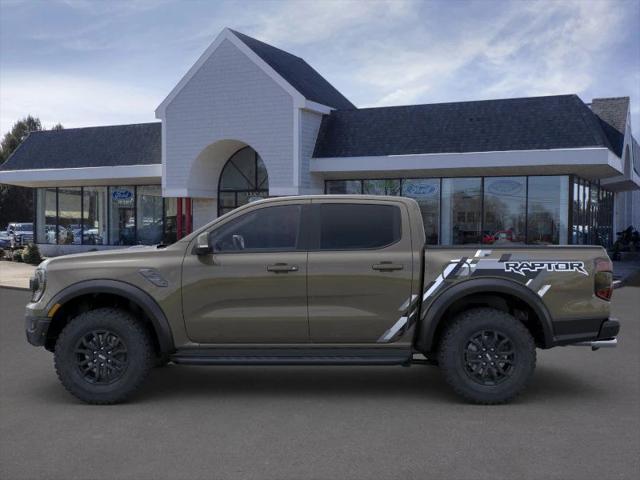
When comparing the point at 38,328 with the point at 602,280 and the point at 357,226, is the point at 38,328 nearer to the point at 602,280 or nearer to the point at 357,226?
the point at 357,226

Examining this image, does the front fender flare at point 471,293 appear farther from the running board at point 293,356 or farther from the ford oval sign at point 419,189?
the ford oval sign at point 419,189

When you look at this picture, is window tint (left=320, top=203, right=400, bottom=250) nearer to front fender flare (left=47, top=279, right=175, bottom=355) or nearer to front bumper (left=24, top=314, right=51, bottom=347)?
front fender flare (left=47, top=279, right=175, bottom=355)

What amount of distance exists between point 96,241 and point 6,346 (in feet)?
66.0

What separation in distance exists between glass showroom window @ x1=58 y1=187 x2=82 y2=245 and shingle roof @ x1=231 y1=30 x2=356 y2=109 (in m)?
10.6

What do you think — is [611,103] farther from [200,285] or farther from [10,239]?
[10,239]

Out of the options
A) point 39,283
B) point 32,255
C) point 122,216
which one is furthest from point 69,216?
point 39,283

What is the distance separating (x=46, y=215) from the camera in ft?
100

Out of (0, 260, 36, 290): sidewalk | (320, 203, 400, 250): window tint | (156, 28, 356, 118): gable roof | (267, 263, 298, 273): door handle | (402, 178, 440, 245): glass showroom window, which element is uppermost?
(156, 28, 356, 118): gable roof

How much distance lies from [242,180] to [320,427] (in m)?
20.2

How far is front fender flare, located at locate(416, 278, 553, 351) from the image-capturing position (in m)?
6.35

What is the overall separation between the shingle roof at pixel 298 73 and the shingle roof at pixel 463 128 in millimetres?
1300

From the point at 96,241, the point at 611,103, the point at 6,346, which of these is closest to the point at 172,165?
the point at 96,241

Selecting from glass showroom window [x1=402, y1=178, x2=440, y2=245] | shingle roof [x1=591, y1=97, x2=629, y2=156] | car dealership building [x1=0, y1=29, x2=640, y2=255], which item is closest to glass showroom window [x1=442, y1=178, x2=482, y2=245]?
car dealership building [x1=0, y1=29, x2=640, y2=255]

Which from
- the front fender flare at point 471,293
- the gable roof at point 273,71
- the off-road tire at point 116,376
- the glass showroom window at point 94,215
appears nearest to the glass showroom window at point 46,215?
the glass showroom window at point 94,215
